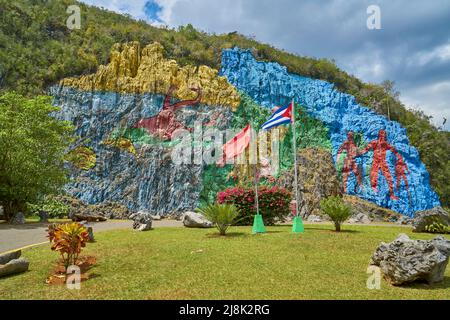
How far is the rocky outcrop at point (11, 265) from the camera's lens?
7.66m

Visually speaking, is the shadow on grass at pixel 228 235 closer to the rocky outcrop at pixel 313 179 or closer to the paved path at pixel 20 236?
the paved path at pixel 20 236

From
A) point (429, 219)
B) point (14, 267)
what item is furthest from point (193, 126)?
point (14, 267)

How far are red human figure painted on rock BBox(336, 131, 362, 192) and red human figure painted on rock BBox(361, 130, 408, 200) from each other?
1.02 m

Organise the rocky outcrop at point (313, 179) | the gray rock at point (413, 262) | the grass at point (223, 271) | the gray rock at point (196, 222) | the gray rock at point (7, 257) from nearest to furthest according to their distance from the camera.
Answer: the grass at point (223, 271) < the gray rock at point (413, 262) < the gray rock at point (7, 257) < the gray rock at point (196, 222) < the rocky outcrop at point (313, 179)

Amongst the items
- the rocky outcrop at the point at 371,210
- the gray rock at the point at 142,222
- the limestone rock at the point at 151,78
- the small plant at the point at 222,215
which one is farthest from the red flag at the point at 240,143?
the rocky outcrop at the point at 371,210

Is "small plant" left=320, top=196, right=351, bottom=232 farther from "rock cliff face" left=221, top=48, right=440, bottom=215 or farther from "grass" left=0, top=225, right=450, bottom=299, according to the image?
"rock cliff face" left=221, top=48, right=440, bottom=215

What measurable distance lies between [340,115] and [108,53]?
907 inches

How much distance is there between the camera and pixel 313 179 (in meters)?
31.3

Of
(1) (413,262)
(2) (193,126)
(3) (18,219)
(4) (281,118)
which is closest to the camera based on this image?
(1) (413,262)

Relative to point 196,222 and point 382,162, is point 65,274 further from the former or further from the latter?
point 382,162

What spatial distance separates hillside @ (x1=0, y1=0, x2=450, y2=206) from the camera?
94.9 feet

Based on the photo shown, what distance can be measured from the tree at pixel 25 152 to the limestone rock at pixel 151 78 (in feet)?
36.1

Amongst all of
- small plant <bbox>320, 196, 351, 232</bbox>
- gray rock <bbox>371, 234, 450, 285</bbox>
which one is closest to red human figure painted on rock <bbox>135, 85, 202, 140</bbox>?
small plant <bbox>320, 196, 351, 232</bbox>
